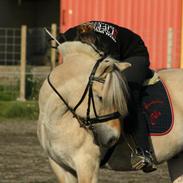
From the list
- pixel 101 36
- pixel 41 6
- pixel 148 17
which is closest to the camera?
pixel 101 36

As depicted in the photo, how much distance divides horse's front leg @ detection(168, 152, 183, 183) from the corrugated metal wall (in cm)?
1011

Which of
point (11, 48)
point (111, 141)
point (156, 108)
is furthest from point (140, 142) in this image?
point (11, 48)

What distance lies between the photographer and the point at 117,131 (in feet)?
16.3

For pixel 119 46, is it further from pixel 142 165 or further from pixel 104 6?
pixel 104 6

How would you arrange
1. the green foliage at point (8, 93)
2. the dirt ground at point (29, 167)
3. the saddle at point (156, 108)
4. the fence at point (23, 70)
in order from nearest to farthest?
the saddle at point (156, 108) < the dirt ground at point (29, 167) < the fence at point (23, 70) < the green foliage at point (8, 93)

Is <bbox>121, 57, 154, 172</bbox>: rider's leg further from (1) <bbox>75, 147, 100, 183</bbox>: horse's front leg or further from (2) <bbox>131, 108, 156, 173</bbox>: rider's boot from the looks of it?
(1) <bbox>75, 147, 100, 183</bbox>: horse's front leg

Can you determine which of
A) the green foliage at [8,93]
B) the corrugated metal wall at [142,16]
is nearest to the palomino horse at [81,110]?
the green foliage at [8,93]

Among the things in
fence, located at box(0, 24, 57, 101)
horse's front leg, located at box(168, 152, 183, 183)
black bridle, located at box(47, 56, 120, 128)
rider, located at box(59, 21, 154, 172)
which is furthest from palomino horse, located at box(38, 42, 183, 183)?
fence, located at box(0, 24, 57, 101)

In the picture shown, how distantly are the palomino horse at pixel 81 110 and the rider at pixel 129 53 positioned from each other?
15cm

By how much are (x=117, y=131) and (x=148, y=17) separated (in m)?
11.7

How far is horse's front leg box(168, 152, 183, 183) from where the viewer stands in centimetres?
592

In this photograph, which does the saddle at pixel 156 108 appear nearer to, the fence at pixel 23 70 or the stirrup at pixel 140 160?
the stirrup at pixel 140 160

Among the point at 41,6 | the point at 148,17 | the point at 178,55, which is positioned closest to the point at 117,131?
the point at 178,55

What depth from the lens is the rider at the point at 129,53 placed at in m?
5.28
